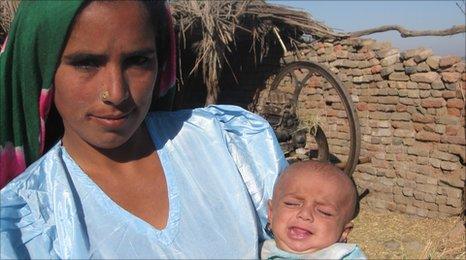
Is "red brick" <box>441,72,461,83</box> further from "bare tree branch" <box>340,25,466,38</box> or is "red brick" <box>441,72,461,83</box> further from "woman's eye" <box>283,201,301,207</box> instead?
"woman's eye" <box>283,201,301,207</box>

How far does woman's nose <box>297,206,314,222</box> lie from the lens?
5.48 feet

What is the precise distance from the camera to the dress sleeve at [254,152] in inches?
62.2

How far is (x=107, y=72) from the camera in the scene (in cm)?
129

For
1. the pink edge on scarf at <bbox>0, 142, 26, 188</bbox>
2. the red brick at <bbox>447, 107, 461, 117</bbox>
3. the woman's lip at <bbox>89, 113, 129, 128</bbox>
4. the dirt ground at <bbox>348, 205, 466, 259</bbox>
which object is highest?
the woman's lip at <bbox>89, 113, 129, 128</bbox>

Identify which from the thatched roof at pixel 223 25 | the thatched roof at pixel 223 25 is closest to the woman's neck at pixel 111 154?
the thatched roof at pixel 223 25

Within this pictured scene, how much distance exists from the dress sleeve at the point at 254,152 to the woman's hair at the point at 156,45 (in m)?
0.25

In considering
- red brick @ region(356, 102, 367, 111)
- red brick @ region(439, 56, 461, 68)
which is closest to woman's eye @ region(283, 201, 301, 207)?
red brick @ region(439, 56, 461, 68)

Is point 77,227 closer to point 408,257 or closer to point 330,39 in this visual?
point 408,257

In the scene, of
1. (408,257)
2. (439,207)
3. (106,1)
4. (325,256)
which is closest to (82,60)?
(106,1)

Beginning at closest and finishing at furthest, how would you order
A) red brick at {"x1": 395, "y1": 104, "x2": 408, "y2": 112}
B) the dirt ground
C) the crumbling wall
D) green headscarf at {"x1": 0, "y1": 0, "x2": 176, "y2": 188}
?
green headscarf at {"x1": 0, "y1": 0, "x2": 176, "y2": 188}
the dirt ground
the crumbling wall
red brick at {"x1": 395, "y1": 104, "x2": 408, "y2": 112}

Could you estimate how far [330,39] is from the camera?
7.78 meters

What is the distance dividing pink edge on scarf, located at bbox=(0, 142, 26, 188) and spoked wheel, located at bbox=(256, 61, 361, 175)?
17.8 ft

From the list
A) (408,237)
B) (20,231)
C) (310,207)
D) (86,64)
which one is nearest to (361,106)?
(408,237)

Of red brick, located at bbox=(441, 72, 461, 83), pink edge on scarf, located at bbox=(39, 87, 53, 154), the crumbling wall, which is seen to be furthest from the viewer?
the crumbling wall
